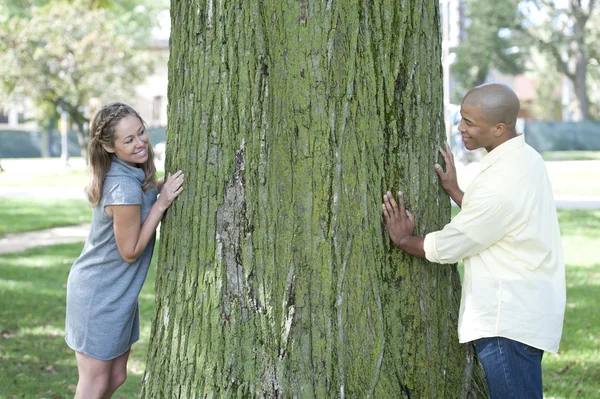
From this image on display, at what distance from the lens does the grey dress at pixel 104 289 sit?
11.9 ft

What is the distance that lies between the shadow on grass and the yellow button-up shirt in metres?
2.86

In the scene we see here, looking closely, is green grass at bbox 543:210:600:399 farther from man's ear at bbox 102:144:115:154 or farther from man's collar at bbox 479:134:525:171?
man's ear at bbox 102:144:115:154

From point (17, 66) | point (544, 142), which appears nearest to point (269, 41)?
point (17, 66)

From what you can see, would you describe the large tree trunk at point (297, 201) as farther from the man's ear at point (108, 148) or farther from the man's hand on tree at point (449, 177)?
the man's ear at point (108, 148)

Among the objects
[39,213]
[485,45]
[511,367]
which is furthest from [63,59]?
[485,45]

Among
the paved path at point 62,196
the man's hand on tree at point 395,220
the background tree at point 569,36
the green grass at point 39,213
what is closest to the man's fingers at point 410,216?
the man's hand on tree at point 395,220

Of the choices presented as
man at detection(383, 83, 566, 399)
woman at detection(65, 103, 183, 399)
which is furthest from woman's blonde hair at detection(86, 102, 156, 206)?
man at detection(383, 83, 566, 399)

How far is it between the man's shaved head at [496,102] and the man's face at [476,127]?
0.02 metres

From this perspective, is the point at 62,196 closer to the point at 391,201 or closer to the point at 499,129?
the point at 391,201

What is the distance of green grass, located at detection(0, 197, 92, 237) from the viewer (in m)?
13.7

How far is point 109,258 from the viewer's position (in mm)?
3650

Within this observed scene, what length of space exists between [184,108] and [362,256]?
3.21ft

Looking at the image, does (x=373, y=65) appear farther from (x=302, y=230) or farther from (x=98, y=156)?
(x=98, y=156)

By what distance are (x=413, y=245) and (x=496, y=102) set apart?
0.66m
